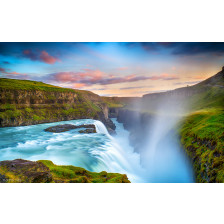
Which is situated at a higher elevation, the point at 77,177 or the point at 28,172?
the point at 28,172

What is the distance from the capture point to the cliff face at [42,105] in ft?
56.3

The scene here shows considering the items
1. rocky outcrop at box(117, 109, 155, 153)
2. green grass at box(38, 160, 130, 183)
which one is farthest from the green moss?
rocky outcrop at box(117, 109, 155, 153)

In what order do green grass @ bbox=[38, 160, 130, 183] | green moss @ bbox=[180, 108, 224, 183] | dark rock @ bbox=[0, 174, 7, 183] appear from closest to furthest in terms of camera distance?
dark rock @ bbox=[0, 174, 7, 183] → green grass @ bbox=[38, 160, 130, 183] → green moss @ bbox=[180, 108, 224, 183]

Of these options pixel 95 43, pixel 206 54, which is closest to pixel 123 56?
pixel 95 43

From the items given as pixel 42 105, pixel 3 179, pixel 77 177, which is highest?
pixel 3 179

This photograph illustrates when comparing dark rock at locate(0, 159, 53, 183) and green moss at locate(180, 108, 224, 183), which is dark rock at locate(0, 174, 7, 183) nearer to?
dark rock at locate(0, 159, 53, 183)

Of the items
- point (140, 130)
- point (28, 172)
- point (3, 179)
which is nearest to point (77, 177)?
point (28, 172)

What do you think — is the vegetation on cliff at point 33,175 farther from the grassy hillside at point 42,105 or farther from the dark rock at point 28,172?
the grassy hillside at point 42,105

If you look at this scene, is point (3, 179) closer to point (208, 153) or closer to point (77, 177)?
point (77, 177)

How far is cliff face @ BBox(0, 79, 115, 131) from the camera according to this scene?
56.3 ft

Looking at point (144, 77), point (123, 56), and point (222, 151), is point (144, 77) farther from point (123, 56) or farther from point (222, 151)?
point (222, 151)

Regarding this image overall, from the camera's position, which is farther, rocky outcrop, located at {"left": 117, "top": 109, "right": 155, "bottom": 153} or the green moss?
rocky outcrop, located at {"left": 117, "top": 109, "right": 155, "bottom": 153}

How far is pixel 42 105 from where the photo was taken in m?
23.4

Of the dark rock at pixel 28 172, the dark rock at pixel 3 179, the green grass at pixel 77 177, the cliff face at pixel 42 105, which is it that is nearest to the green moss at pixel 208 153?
the green grass at pixel 77 177
